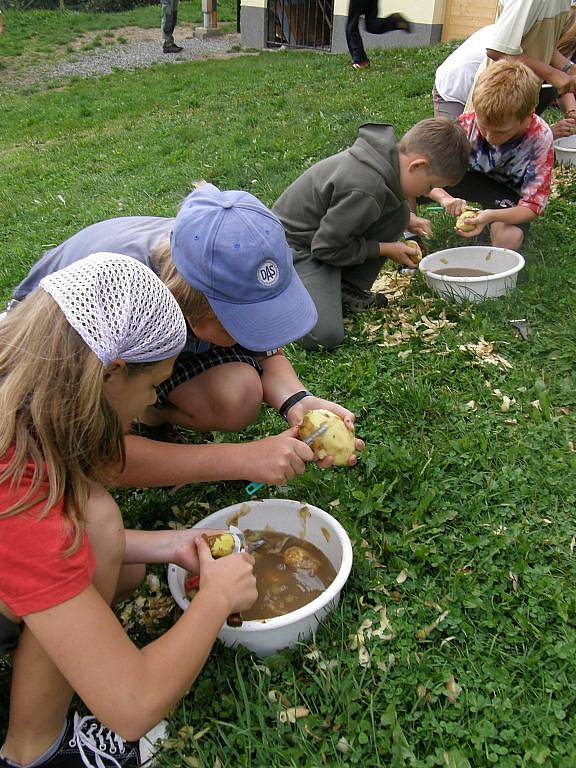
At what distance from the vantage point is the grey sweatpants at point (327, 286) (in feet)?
10.6

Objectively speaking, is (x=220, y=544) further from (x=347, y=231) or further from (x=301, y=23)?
(x=301, y=23)

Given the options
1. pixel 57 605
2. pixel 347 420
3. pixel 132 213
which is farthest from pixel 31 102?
pixel 57 605

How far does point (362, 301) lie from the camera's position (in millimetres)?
3557

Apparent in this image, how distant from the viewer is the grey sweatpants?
127 inches

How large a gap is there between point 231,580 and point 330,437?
590mm

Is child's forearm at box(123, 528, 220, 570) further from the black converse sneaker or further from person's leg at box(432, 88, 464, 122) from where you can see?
person's leg at box(432, 88, 464, 122)

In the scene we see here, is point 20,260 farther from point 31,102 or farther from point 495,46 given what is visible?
point 31,102

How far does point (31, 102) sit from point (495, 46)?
27.0 feet

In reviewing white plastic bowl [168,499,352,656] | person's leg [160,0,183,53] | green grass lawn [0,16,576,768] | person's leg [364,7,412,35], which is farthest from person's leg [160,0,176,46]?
white plastic bowl [168,499,352,656]

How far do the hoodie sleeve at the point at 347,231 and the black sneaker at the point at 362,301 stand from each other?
0.68ft

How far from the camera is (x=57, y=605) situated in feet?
4.36

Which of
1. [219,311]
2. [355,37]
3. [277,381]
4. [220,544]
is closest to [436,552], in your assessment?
[220,544]

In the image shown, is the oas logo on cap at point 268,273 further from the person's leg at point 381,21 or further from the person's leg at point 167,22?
the person's leg at point 167,22

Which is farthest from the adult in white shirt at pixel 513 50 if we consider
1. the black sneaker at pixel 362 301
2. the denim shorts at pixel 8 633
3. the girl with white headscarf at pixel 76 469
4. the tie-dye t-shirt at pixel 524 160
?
the denim shorts at pixel 8 633
